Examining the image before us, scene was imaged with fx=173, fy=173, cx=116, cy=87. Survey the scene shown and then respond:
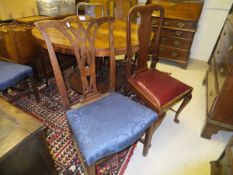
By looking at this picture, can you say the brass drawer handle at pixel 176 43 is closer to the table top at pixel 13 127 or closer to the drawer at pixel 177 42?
the drawer at pixel 177 42

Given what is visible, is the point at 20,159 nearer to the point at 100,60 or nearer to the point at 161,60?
the point at 100,60

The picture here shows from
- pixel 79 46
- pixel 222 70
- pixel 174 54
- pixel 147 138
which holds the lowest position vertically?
pixel 147 138

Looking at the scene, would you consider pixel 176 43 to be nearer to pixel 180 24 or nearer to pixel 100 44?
pixel 180 24

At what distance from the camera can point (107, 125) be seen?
1.08m

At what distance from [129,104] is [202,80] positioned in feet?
6.13

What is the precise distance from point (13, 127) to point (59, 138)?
96 cm

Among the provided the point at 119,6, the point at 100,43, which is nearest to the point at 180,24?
the point at 119,6

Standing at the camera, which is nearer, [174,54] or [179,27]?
[179,27]

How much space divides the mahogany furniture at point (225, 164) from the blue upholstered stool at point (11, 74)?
1816 millimetres

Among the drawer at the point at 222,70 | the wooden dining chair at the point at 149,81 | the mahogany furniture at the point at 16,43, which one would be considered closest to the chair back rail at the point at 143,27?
the wooden dining chair at the point at 149,81

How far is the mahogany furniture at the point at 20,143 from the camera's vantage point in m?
0.64

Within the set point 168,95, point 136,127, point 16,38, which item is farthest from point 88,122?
point 16,38

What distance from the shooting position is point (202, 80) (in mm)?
2650

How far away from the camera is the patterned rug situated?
54.0 inches
